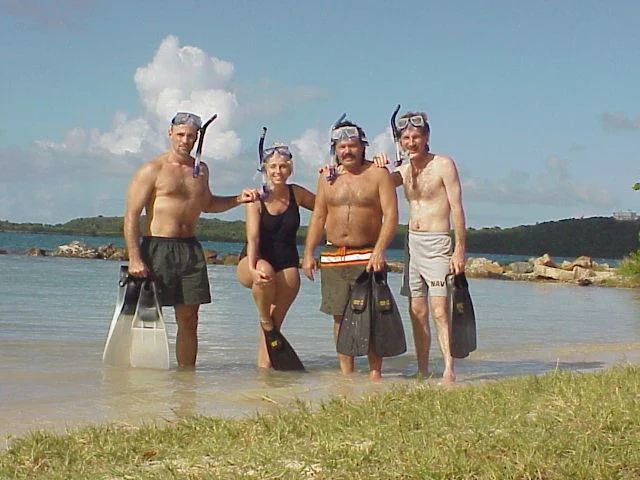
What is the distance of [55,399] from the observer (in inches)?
268

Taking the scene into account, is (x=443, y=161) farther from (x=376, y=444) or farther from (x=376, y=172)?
(x=376, y=444)

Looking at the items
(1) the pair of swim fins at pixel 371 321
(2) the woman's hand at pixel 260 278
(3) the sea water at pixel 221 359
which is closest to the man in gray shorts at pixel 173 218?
(2) the woman's hand at pixel 260 278

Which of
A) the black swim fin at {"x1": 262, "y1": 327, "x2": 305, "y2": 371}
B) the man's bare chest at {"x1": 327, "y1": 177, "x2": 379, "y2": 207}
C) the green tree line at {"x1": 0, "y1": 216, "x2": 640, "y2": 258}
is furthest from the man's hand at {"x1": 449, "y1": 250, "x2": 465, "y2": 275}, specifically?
the green tree line at {"x1": 0, "y1": 216, "x2": 640, "y2": 258}

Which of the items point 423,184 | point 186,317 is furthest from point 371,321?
point 186,317

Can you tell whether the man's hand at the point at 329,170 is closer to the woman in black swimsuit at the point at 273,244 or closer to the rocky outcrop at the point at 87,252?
the woman in black swimsuit at the point at 273,244

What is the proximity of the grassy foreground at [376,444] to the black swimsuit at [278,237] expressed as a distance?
264cm

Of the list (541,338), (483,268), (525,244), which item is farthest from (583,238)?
(541,338)

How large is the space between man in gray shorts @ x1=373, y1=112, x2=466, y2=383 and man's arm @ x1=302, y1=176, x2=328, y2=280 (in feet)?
1.76

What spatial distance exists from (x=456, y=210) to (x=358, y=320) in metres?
1.20

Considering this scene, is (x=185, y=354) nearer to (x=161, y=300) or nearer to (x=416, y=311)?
(x=161, y=300)

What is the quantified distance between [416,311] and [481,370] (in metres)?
1.46

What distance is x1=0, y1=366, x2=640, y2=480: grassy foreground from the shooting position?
3.99 meters

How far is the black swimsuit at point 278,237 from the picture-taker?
8094mm

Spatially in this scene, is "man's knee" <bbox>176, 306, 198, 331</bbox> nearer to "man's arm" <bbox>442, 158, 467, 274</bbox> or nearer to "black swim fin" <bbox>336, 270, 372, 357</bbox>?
"black swim fin" <bbox>336, 270, 372, 357</bbox>
